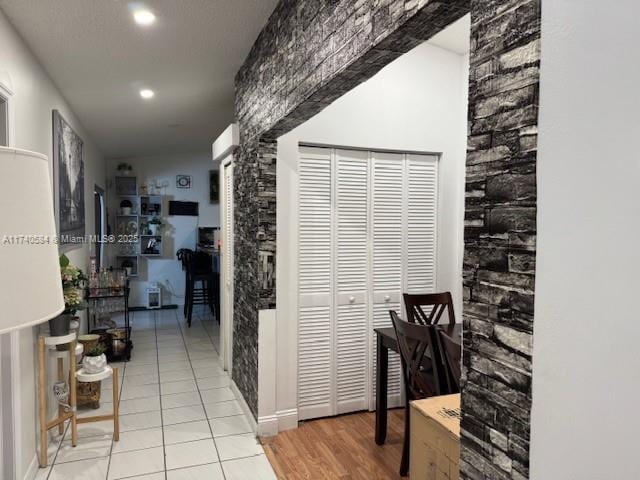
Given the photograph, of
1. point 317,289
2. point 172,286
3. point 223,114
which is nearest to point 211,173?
point 172,286

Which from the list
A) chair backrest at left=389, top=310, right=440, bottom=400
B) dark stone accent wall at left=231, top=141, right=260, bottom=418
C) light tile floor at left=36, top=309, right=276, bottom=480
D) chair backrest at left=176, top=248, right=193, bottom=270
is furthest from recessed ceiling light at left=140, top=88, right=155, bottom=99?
chair backrest at left=176, top=248, right=193, bottom=270

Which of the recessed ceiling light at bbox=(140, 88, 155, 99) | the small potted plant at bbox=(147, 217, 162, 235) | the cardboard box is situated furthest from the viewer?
the small potted plant at bbox=(147, 217, 162, 235)

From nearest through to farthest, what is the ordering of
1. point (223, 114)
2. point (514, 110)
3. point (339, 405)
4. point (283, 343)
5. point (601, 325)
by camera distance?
point (601, 325), point (514, 110), point (283, 343), point (339, 405), point (223, 114)

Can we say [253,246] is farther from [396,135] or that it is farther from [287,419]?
[396,135]

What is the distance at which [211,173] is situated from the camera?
7906 millimetres

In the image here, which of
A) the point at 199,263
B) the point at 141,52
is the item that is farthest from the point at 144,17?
the point at 199,263

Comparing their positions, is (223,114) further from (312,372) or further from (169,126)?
(312,372)

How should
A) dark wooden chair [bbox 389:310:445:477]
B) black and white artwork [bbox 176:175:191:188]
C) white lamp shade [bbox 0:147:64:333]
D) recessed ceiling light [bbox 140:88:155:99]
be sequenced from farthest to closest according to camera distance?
black and white artwork [bbox 176:175:191:188]
recessed ceiling light [bbox 140:88:155:99]
dark wooden chair [bbox 389:310:445:477]
white lamp shade [bbox 0:147:64:333]

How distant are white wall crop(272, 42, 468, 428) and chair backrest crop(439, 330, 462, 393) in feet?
4.38

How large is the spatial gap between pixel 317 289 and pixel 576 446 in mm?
2632

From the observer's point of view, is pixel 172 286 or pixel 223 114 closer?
pixel 223 114

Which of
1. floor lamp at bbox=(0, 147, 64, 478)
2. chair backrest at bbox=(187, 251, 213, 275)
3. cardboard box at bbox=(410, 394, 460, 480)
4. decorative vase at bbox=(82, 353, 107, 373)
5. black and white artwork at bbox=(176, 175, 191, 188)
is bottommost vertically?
decorative vase at bbox=(82, 353, 107, 373)

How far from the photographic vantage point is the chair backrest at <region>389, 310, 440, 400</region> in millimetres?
2379

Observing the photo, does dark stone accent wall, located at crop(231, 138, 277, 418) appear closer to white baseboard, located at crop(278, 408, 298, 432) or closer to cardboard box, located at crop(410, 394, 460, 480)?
white baseboard, located at crop(278, 408, 298, 432)
